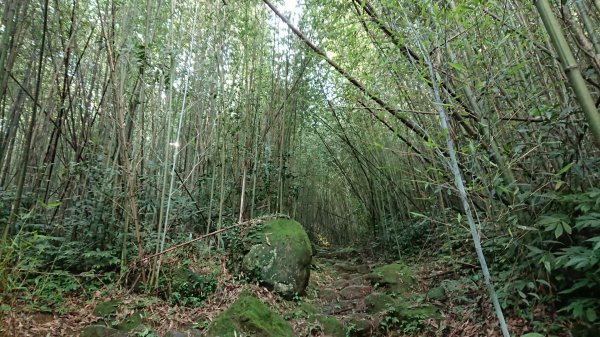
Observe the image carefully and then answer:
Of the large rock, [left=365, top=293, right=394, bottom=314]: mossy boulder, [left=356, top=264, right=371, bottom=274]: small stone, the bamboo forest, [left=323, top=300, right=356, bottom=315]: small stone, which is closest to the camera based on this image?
the bamboo forest

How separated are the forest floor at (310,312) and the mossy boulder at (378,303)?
0.02 metres

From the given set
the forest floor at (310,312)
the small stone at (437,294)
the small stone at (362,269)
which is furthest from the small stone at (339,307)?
the small stone at (362,269)

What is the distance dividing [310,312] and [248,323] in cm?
116

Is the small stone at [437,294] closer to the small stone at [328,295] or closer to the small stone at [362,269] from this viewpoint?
the small stone at [328,295]

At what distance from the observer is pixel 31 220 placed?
3279 millimetres

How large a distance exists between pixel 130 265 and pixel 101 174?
1042 mm

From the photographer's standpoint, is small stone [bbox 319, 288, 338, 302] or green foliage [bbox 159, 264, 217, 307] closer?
green foliage [bbox 159, 264, 217, 307]

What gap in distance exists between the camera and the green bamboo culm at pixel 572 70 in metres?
1.19

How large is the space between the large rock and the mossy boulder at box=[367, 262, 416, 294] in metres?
0.89

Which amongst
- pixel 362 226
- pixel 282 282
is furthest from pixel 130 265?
pixel 362 226

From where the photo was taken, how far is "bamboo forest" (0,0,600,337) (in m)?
1.71

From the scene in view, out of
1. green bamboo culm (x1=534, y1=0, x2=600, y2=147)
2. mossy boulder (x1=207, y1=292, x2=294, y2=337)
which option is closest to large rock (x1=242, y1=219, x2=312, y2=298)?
mossy boulder (x1=207, y1=292, x2=294, y2=337)

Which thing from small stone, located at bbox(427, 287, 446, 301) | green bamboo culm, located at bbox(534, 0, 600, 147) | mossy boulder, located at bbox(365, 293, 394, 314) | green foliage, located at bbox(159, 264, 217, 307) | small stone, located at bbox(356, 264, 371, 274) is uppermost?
green bamboo culm, located at bbox(534, 0, 600, 147)

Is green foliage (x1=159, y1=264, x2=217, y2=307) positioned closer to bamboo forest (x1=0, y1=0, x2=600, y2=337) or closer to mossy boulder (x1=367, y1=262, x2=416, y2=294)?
bamboo forest (x1=0, y1=0, x2=600, y2=337)
